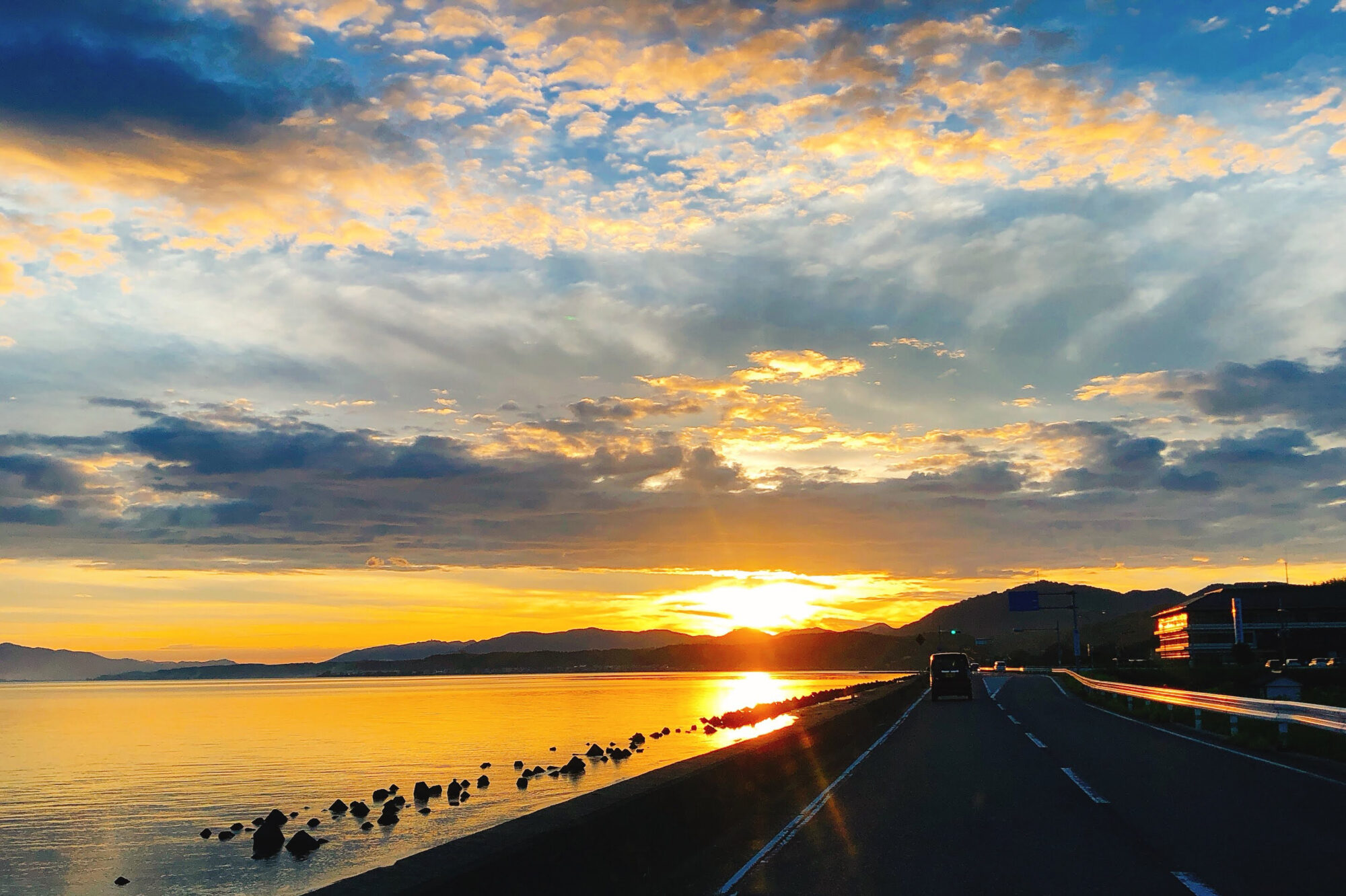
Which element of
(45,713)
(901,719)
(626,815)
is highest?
(626,815)

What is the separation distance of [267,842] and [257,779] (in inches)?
692

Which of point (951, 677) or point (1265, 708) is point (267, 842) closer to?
point (1265, 708)

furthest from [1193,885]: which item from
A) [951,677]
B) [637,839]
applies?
[951,677]

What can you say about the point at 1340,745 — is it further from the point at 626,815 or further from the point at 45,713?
the point at 45,713

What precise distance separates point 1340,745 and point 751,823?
1528 centimetres

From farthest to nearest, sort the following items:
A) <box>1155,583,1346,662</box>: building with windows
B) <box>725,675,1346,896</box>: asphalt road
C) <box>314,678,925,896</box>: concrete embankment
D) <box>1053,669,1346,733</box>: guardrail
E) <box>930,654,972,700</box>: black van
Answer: <box>1155,583,1346,662</box>: building with windows → <box>930,654,972,700</box>: black van → <box>1053,669,1346,733</box>: guardrail → <box>725,675,1346,896</box>: asphalt road → <box>314,678,925,896</box>: concrete embankment

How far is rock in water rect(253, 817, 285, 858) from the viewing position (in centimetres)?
2244

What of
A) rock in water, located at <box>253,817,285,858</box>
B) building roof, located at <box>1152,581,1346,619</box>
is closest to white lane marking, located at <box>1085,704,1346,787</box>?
rock in water, located at <box>253,817,285,858</box>

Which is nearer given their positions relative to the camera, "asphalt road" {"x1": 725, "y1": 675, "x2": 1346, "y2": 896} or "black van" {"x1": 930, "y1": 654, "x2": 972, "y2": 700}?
"asphalt road" {"x1": 725, "y1": 675, "x2": 1346, "y2": 896}

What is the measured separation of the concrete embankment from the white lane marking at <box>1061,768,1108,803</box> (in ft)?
12.7

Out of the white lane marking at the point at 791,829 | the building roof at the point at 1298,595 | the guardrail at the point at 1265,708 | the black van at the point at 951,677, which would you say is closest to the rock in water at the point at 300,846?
the white lane marking at the point at 791,829

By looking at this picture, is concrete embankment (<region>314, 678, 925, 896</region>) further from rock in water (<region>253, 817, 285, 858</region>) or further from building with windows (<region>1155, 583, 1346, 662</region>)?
building with windows (<region>1155, 583, 1346, 662</region>)

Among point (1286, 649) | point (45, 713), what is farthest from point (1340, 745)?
point (1286, 649)

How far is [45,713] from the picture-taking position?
111 m
